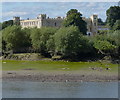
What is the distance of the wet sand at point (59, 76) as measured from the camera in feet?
172

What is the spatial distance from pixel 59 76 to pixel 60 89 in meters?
9.97

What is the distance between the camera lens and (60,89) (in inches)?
1769

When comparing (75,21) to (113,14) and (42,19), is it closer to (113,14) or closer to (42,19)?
(113,14)

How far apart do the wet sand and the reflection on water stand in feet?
8.42

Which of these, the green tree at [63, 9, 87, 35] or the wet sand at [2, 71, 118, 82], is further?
the green tree at [63, 9, 87, 35]

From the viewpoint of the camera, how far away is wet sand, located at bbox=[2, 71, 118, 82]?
5247 centimetres

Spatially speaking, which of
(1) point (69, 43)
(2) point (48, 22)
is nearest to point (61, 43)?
(1) point (69, 43)

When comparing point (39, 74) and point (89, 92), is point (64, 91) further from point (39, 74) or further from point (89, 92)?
point (39, 74)

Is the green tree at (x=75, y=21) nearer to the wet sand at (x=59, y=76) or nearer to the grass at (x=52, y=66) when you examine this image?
the grass at (x=52, y=66)

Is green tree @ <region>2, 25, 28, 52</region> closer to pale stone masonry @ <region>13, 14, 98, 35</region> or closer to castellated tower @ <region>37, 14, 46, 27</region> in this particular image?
pale stone masonry @ <region>13, 14, 98, 35</region>

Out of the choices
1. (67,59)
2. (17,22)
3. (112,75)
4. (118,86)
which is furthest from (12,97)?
(17,22)

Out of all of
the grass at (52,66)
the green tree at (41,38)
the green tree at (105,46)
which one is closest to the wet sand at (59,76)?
the grass at (52,66)

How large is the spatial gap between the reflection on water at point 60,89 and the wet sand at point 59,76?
101 inches

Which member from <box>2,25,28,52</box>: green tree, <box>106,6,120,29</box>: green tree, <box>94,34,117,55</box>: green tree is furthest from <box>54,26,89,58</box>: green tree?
<box>106,6,120,29</box>: green tree
